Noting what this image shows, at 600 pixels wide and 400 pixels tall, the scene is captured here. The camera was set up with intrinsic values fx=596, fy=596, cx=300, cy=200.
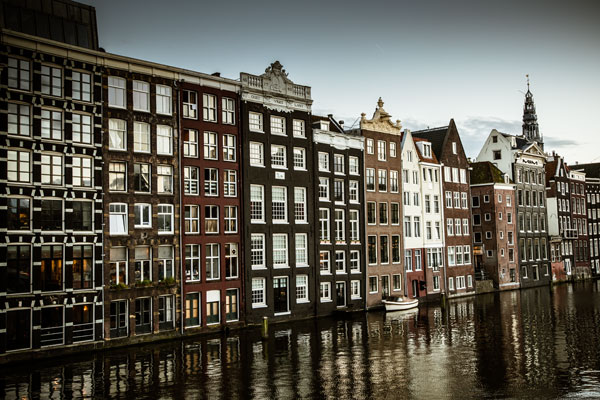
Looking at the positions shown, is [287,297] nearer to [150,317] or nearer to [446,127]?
[150,317]

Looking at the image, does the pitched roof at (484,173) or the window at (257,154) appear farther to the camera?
the pitched roof at (484,173)

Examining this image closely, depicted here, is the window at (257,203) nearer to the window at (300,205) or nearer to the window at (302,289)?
the window at (300,205)

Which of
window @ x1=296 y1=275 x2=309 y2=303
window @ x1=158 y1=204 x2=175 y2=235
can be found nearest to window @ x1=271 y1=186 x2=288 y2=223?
window @ x1=296 y1=275 x2=309 y2=303

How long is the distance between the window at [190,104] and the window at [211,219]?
746 cm

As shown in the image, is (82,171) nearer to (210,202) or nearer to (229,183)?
(210,202)

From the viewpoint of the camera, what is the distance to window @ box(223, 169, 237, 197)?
161ft

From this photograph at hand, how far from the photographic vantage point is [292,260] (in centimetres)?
5344

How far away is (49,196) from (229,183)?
15.2 metres

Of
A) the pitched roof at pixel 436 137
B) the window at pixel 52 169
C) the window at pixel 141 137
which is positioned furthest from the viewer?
the pitched roof at pixel 436 137

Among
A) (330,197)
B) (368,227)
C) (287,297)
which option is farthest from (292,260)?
(368,227)

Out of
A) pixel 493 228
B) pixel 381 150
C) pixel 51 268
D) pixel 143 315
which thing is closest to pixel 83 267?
pixel 51 268

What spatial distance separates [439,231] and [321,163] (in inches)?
887

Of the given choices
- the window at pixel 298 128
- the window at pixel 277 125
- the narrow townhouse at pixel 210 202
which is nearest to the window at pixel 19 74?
the narrow townhouse at pixel 210 202

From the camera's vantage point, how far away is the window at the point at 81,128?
40.3m
